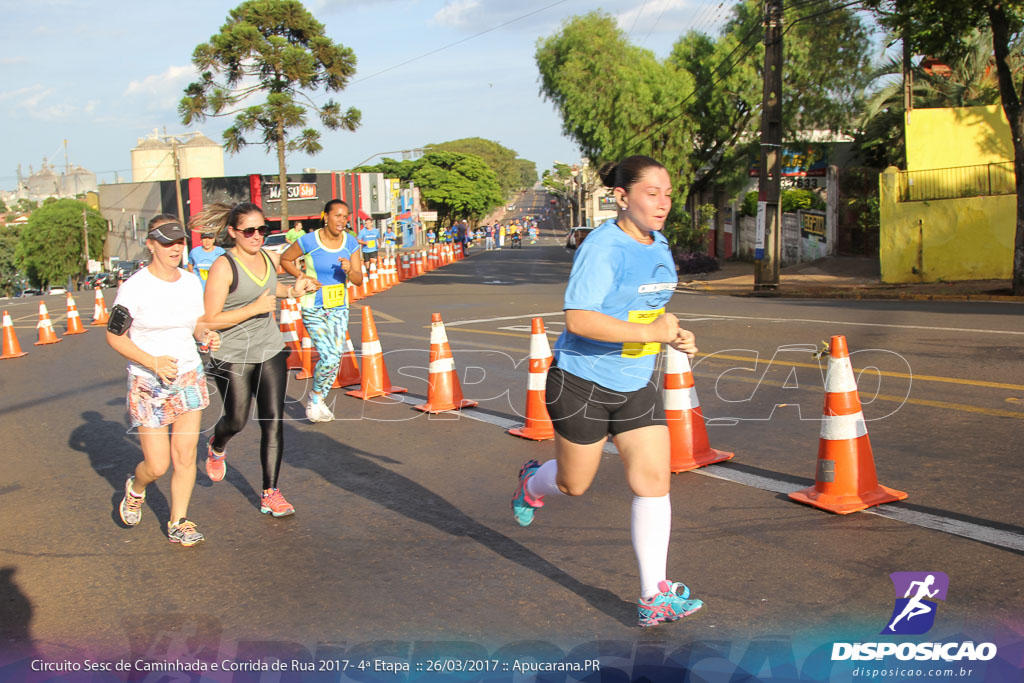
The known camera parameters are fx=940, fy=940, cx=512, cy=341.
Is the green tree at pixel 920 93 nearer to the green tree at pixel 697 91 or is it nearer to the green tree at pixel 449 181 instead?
the green tree at pixel 697 91

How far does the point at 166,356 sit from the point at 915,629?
3821mm

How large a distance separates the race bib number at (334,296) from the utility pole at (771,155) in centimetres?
1659

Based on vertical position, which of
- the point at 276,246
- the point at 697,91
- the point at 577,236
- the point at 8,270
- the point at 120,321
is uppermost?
the point at 697,91

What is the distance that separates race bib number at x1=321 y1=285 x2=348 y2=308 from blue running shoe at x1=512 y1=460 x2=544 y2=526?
4323mm

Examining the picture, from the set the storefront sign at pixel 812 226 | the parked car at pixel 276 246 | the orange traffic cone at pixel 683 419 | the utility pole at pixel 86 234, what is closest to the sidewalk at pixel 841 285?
the storefront sign at pixel 812 226

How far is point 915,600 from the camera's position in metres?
3.93

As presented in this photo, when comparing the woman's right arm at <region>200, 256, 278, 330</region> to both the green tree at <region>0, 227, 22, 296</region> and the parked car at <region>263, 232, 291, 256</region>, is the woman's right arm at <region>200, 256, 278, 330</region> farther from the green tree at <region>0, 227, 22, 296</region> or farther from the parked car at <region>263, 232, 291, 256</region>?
the green tree at <region>0, 227, 22, 296</region>

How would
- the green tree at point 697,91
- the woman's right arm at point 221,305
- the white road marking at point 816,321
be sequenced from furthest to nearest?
the green tree at point 697,91 → the white road marking at point 816,321 → the woman's right arm at point 221,305

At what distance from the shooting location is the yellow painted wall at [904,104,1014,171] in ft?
79.5

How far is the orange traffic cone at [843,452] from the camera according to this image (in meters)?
5.30

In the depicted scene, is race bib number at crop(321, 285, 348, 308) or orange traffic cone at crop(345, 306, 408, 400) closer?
race bib number at crop(321, 285, 348, 308)

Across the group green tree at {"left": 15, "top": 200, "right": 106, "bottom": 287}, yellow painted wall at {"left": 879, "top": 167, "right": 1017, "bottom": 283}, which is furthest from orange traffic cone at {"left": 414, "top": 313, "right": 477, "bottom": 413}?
green tree at {"left": 15, "top": 200, "right": 106, "bottom": 287}

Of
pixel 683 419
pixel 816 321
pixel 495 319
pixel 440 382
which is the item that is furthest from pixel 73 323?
pixel 683 419

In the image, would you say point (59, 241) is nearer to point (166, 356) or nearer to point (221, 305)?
point (221, 305)
